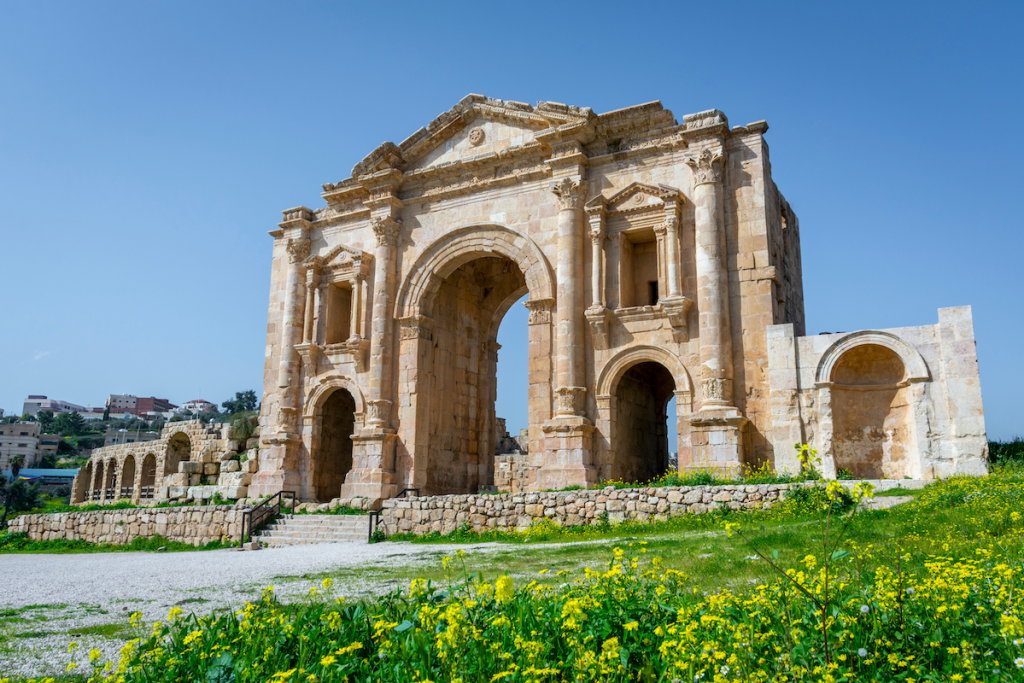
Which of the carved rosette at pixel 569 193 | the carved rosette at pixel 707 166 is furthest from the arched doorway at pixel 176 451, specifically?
the carved rosette at pixel 707 166

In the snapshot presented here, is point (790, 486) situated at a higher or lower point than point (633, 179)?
lower

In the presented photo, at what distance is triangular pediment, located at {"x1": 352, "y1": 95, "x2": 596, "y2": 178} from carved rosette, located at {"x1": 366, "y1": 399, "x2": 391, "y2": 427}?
6.88 m

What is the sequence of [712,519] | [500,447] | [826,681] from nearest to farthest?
[826,681], [712,519], [500,447]

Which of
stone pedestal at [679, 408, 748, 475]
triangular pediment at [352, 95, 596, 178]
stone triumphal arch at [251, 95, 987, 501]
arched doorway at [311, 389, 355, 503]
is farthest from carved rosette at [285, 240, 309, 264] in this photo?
stone pedestal at [679, 408, 748, 475]

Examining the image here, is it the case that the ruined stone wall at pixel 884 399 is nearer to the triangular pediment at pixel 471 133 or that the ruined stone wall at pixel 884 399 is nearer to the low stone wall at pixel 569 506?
the low stone wall at pixel 569 506

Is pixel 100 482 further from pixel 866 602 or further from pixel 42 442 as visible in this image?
pixel 42 442

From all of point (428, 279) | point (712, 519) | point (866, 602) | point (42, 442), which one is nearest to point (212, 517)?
point (428, 279)

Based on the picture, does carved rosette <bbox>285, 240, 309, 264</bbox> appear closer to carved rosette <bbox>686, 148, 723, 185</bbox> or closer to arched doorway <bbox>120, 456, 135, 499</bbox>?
carved rosette <bbox>686, 148, 723, 185</bbox>

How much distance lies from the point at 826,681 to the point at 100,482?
43947mm

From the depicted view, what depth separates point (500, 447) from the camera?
A: 106ft

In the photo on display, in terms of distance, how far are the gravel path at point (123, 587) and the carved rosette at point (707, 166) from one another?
392 inches

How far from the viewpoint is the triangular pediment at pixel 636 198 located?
17.6 metres

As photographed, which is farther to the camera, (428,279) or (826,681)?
(428,279)

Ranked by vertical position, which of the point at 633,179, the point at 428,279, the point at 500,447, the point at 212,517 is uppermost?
the point at 633,179
